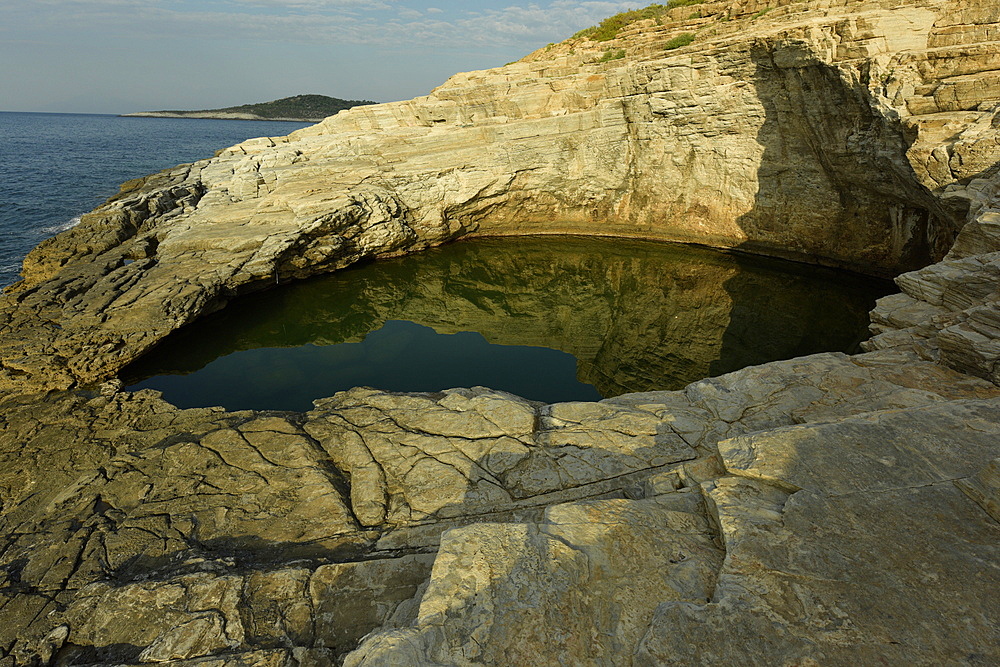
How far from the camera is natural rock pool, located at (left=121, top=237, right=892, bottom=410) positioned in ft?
37.3

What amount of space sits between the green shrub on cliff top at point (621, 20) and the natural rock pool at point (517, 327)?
10.4 meters

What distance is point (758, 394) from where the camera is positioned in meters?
7.03

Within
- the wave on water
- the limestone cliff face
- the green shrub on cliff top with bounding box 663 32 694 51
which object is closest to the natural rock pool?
the limestone cliff face

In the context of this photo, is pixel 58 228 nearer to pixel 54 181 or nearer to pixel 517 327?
pixel 54 181

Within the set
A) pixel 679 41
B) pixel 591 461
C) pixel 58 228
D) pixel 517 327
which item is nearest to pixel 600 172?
pixel 679 41

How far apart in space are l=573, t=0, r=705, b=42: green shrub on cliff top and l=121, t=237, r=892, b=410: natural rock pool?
10403mm

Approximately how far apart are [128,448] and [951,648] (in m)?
9.74

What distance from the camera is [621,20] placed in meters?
23.0

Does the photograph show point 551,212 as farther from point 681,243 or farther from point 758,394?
point 758,394

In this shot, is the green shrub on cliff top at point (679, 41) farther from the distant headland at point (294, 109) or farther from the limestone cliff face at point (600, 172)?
the distant headland at point (294, 109)

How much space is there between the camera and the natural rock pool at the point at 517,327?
11375 millimetres

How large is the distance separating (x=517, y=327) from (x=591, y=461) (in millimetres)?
8508

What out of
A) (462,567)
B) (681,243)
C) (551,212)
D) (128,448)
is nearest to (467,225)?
(551,212)

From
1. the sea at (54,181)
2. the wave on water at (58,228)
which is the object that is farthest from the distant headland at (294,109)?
the wave on water at (58,228)
